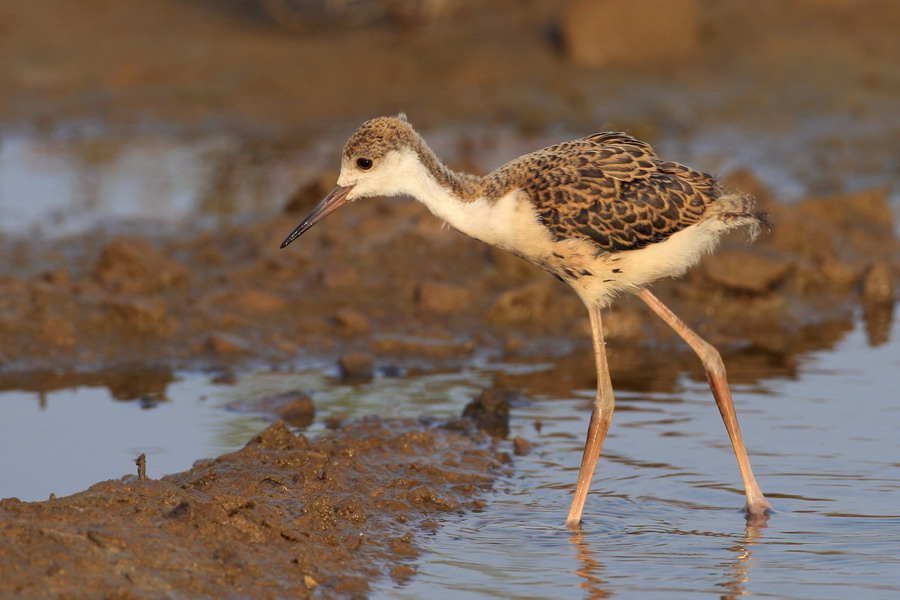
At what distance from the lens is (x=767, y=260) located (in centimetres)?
1036

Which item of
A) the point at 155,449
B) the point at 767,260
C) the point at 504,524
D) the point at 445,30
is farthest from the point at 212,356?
the point at 445,30

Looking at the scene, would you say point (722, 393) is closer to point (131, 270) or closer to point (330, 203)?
point (330, 203)

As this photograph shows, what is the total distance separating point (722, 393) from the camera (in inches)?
296

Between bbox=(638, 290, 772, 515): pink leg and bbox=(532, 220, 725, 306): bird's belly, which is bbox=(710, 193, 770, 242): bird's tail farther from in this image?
bbox=(638, 290, 772, 515): pink leg

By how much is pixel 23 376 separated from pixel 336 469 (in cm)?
285

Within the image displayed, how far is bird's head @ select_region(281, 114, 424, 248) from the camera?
6989 mm

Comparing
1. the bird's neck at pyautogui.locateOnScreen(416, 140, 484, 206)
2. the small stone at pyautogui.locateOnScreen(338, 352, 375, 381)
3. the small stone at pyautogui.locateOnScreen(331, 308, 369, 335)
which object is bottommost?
the small stone at pyautogui.locateOnScreen(338, 352, 375, 381)

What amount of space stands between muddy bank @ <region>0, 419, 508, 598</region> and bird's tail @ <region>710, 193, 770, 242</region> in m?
1.74

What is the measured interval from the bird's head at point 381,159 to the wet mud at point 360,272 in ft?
4.42

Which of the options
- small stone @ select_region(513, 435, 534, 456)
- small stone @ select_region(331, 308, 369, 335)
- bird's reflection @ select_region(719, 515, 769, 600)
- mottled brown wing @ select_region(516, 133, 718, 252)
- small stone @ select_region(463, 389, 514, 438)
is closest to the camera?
bird's reflection @ select_region(719, 515, 769, 600)

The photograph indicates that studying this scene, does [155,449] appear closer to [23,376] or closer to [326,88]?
[23,376]

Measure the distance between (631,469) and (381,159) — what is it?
6.88ft

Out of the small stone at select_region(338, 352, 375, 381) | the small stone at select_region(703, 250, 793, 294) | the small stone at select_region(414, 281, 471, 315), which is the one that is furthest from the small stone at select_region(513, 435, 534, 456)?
the small stone at select_region(703, 250, 793, 294)

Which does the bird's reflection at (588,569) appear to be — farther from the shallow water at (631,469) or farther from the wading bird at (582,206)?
the wading bird at (582,206)
